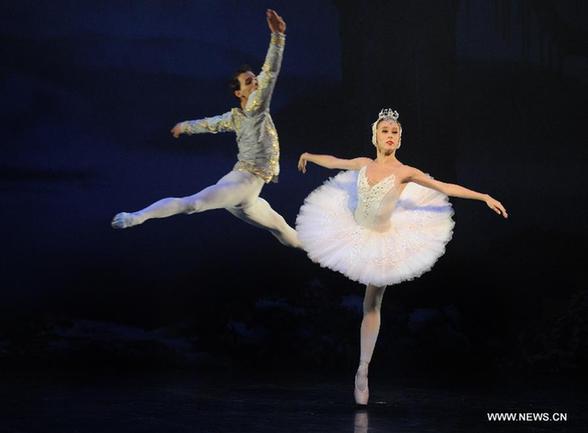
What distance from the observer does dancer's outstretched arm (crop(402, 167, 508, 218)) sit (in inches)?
154

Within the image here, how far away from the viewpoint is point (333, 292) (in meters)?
6.19

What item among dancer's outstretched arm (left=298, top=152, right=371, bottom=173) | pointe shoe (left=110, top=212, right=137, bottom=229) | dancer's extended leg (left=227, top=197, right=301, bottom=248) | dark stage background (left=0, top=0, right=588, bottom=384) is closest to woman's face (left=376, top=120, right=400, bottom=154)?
dancer's outstretched arm (left=298, top=152, right=371, bottom=173)

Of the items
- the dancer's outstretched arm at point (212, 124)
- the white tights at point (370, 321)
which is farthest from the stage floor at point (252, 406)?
the dancer's outstretched arm at point (212, 124)

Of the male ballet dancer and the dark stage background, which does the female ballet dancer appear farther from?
the dark stage background

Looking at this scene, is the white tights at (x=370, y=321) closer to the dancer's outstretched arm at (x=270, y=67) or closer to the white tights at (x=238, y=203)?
the white tights at (x=238, y=203)

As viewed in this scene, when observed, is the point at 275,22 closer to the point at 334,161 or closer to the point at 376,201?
the point at 334,161

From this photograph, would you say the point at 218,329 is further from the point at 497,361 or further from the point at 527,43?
the point at 527,43

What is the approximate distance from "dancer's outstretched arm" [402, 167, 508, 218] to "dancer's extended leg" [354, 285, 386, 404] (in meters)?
0.53

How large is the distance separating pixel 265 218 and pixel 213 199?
1.05 ft

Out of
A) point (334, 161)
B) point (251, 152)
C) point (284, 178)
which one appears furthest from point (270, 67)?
point (284, 178)

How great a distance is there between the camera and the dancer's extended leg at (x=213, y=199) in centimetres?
438

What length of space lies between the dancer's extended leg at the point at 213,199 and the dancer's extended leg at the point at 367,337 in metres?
0.82

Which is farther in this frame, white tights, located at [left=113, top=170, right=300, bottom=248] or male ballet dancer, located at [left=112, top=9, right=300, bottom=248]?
male ballet dancer, located at [left=112, top=9, right=300, bottom=248]

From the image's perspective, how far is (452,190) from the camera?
407 centimetres
